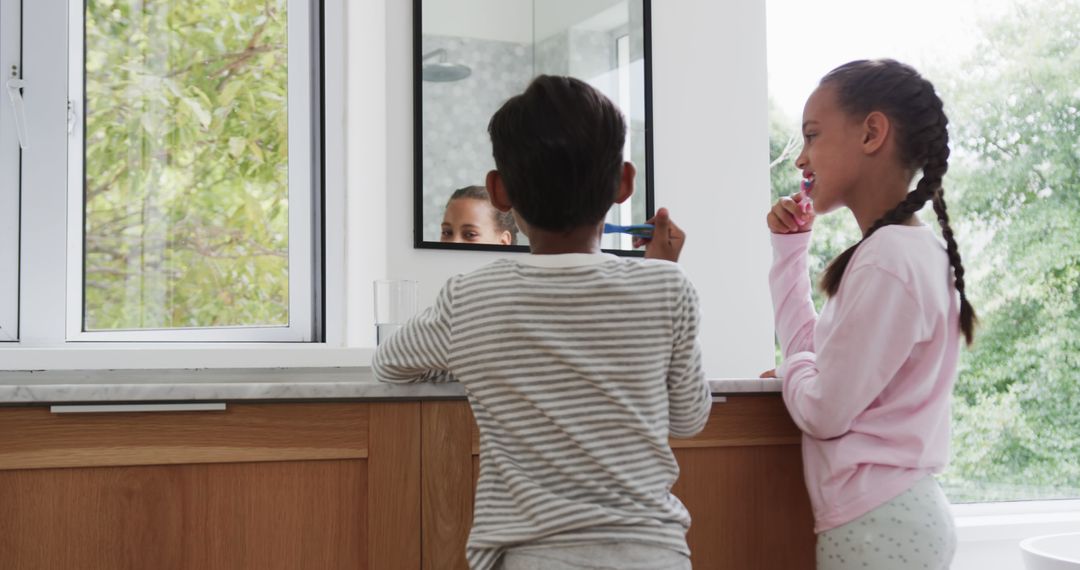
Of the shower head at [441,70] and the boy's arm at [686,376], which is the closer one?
the boy's arm at [686,376]

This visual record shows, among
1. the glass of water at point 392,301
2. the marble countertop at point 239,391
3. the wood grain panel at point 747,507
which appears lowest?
the wood grain panel at point 747,507

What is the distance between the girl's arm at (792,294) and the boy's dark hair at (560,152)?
62 centimetres

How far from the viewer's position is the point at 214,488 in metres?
1.27

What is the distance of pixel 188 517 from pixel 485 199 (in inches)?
39.3

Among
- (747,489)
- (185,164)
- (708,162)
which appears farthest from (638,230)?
(185,164)

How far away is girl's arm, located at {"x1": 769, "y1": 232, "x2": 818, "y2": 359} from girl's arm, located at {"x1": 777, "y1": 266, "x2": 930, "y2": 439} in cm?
25

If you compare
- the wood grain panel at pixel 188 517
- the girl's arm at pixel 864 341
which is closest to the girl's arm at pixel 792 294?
the girl's arm at pixel 864 341

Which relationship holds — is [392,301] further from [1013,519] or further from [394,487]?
[1013,519]

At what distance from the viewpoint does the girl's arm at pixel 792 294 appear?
5.14ft

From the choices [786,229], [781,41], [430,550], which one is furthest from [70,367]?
[781,41]

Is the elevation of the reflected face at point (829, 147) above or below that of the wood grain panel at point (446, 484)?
above

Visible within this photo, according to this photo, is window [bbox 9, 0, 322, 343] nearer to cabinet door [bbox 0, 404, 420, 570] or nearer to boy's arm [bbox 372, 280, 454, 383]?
cabinet door [bbox 0, 404, 420, 570]

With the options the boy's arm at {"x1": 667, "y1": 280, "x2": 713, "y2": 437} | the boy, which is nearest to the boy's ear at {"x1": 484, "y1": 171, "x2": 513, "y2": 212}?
the boy

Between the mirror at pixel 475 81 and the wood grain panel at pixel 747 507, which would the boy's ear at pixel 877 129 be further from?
the mirror at pixel 475 81
